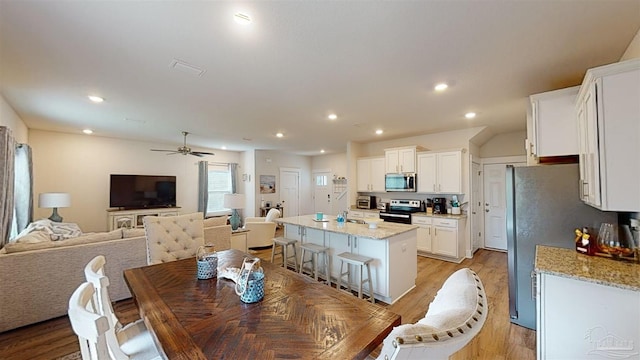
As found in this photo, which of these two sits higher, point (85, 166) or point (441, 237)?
point (85, 166)

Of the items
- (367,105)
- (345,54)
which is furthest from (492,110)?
(345,54)

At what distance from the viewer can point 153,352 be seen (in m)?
1.44

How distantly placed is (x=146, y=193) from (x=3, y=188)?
3.56 metres

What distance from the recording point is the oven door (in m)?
5.18

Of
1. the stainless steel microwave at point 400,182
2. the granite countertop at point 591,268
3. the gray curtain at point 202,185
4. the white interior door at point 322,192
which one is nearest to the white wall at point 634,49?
the granite countertop at point 591,268

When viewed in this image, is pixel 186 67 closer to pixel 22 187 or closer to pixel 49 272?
pixel 49 272

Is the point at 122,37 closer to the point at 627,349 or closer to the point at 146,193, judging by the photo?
the point at 627,349

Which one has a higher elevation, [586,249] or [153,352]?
[586,249]

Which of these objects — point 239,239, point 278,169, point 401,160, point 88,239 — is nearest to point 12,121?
point 88,239

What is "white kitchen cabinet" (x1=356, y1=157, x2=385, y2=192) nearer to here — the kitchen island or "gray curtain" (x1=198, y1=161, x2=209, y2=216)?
the kitchen island

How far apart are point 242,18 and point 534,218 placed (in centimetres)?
308

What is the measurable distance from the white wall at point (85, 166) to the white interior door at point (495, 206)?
7.68 meters

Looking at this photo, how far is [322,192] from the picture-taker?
883cm

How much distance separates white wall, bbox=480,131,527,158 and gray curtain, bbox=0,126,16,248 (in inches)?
290
